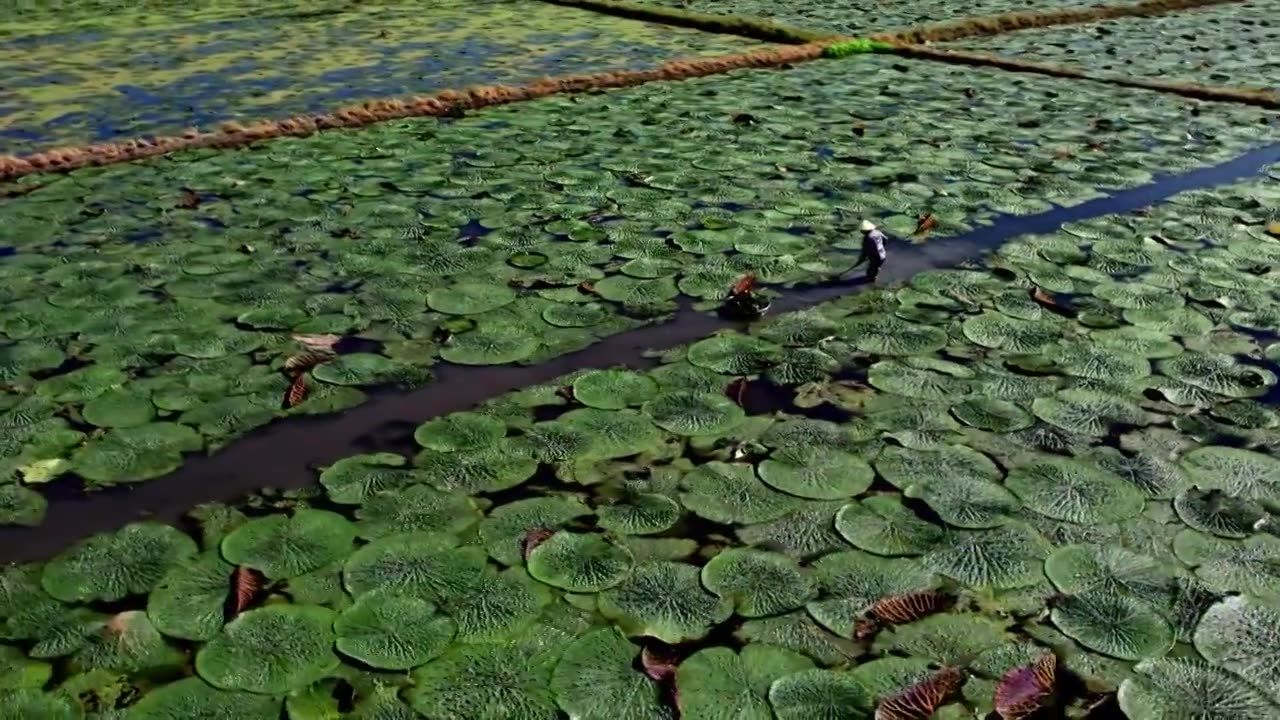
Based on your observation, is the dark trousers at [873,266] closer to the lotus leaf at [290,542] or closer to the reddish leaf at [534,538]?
the reddish leaf at [534,538]

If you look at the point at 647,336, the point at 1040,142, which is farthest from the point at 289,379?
the point at 1040,142

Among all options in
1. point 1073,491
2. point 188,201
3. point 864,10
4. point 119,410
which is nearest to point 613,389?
point 1073,491

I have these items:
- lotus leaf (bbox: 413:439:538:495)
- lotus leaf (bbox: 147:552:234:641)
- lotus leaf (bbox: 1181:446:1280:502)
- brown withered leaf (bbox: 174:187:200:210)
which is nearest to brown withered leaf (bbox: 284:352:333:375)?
lotus leaf (bbox: 413:439:538:495)

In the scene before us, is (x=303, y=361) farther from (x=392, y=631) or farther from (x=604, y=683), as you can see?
(x=604, y=683)

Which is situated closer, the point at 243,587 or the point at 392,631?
the point at 392,631

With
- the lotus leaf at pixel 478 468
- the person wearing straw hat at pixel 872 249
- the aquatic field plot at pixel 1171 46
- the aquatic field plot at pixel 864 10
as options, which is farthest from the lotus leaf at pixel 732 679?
the aquatic field plot at pixel 864 10
